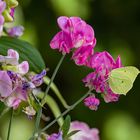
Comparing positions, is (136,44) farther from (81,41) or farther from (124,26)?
(81,41)

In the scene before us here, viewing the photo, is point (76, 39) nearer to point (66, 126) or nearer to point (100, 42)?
point (66, 126)

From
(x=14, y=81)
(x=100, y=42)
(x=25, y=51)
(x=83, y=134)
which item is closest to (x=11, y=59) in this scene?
(x=14, y=81)

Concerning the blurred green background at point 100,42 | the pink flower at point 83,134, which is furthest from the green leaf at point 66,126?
the blurred green background at point 100,42

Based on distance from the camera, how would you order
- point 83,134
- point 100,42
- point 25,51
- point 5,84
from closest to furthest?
point 5,84 → point 25,51 → point 83,134 → point 100,42

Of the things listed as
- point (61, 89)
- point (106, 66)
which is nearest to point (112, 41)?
point (61, 89)

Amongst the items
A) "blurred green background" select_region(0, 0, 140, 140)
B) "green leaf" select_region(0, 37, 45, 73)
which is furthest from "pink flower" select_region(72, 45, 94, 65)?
"blurred green background" select_region(0, 0, 140, 140)

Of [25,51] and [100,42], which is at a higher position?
[25,51]
